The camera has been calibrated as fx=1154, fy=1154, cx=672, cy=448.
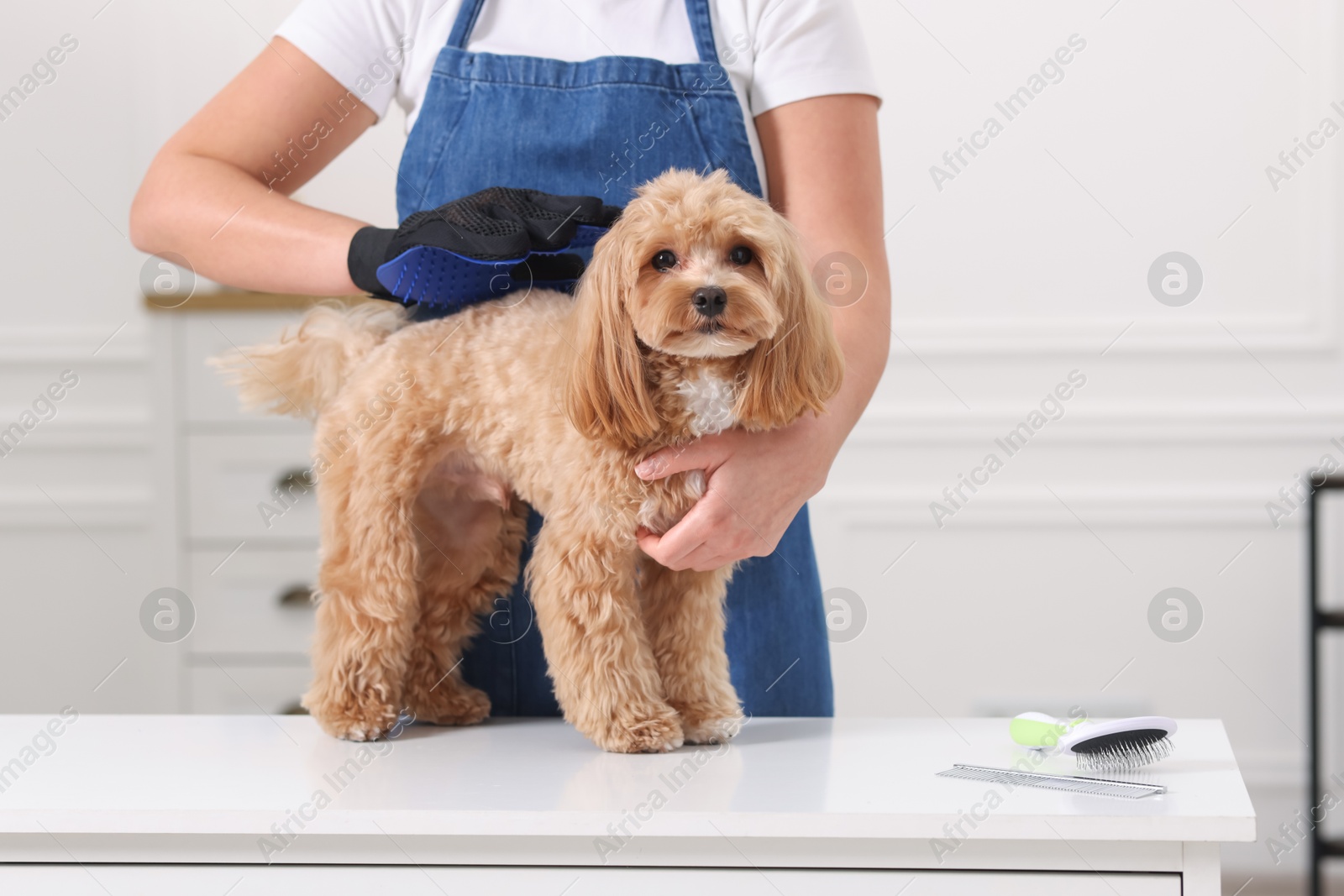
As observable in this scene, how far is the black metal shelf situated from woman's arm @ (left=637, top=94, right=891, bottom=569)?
5.41 ft

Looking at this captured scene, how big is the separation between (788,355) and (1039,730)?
1.31 feet

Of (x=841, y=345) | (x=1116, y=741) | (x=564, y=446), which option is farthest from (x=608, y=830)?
(x=841, y=345)

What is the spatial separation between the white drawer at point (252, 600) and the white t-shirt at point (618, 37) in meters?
1.64

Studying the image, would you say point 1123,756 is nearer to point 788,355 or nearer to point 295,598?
point 788,355

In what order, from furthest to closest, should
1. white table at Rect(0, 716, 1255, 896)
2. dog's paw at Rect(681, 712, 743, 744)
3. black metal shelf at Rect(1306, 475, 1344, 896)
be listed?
1. black metal shelf at Rect(1306, 475, 1344, 896)
2. dog's paw at Rect(681, 712, 743, 744)
3. white table at Rect(0, 716, 1255, 896)

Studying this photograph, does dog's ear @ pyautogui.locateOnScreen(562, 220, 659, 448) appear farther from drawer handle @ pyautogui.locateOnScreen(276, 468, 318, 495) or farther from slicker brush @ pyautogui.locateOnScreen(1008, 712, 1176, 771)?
drawer handle @ pyautogui.locateOnScreen(276, 468, 318, 495)

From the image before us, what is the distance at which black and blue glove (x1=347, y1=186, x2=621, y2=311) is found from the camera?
0.95 m

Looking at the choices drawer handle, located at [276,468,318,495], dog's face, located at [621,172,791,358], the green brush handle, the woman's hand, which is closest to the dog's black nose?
dog's face, located at [621,172,791,358]

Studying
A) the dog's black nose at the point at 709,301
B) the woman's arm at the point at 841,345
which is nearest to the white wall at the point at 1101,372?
the woman's arm at the point at 841,345

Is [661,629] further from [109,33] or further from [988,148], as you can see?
[109,33]

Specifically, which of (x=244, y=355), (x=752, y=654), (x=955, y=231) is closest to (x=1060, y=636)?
(x=955, y=231)

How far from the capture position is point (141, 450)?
293cm

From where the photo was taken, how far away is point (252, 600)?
8.81ft

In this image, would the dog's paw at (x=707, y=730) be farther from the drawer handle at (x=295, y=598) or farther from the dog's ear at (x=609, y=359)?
the drawer handle at (x=295, y=598)
